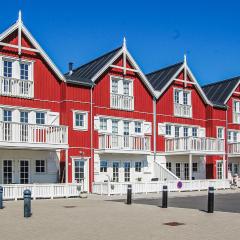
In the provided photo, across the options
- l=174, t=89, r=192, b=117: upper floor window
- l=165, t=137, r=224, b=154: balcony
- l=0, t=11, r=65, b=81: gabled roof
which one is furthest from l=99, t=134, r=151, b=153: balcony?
l=174, t=89, r=192, b=117: upper floor window

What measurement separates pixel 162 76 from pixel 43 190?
1600 cm

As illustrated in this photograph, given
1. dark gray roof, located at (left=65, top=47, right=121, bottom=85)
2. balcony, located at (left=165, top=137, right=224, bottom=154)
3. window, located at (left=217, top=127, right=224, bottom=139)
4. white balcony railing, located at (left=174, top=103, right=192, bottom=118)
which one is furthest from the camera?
window, located at (left=217, top=127, right=224, bottom=139)

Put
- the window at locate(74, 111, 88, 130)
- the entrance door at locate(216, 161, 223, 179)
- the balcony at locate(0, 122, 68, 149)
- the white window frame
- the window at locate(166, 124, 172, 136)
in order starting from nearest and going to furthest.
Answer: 1. the balcony at locate(0, 122, 68, 149)
2. the white window frame
3. the window at locate(74, 111, 88, 130)
4. the window at locate(166, 124, 172, 136)
5. the entrance door at locate(216, 161, 223, 179)

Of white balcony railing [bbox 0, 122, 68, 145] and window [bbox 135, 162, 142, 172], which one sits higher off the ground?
white balcony railing [bbox 0, 122, 68, 145]

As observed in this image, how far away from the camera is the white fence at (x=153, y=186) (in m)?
26.4

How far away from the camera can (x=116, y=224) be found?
1298 cm

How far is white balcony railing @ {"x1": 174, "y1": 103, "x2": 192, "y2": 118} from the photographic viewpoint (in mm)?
34388

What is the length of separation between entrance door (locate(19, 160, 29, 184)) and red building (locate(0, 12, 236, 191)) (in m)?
0.06

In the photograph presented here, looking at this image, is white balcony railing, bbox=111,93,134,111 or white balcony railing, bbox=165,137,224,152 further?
white balcony railing, bbox=165,137,224,152

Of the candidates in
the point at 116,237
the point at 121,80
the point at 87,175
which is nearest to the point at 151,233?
the point at 116,237

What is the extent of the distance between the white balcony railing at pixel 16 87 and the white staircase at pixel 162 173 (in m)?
10.7

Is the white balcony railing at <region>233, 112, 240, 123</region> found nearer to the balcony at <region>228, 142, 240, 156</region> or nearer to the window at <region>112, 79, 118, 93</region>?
the balcony at <region>228, 142, 240, 156</region>

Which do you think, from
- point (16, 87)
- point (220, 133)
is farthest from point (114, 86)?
point (220, 133)

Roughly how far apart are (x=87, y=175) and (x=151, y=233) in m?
17.4
